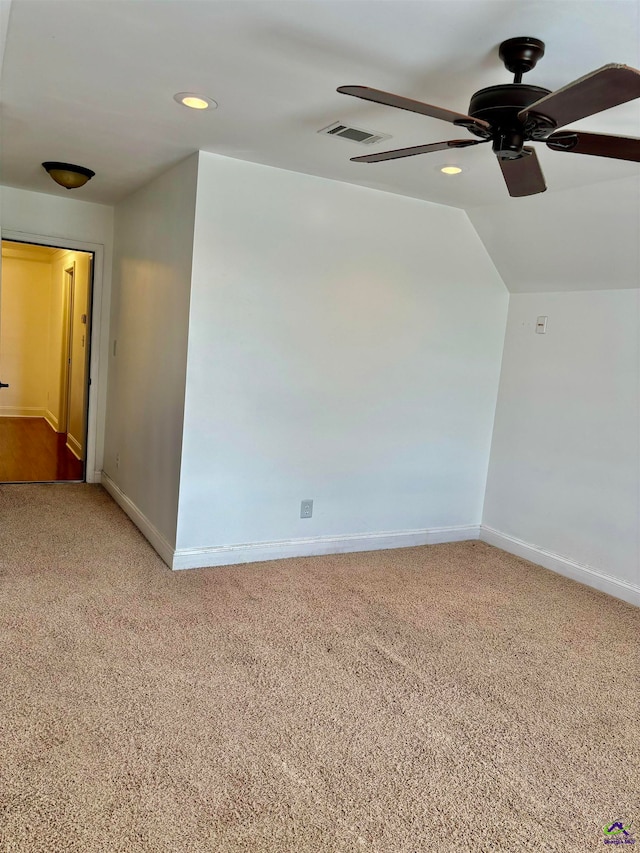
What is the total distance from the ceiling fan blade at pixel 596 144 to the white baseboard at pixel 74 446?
5265 millimetres

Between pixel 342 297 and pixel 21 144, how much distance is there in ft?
6.86

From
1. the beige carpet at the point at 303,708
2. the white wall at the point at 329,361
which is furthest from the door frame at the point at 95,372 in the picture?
the white wall at the point at 329,361

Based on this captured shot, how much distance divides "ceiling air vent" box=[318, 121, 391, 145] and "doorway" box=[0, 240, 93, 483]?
10.8 feet

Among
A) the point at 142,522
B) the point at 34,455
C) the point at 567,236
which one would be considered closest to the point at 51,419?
the point at 34,455

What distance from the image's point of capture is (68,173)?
12.8ft

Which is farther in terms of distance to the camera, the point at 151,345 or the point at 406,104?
the point at 151,345

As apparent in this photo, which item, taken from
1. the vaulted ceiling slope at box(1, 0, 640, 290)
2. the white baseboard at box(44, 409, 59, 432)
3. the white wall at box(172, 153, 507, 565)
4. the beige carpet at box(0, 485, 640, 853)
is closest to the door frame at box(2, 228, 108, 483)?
the vaulted ceiling slope at box(1, 0, 640, 290)

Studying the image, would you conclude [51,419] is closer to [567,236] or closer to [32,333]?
[32,333]

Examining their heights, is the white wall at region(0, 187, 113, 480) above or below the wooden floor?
above

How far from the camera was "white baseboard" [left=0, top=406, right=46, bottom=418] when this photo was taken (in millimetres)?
8336

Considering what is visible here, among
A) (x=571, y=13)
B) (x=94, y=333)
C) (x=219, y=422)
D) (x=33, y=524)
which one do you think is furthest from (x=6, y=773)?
(x=94, y=333)

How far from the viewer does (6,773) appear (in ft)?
6.26

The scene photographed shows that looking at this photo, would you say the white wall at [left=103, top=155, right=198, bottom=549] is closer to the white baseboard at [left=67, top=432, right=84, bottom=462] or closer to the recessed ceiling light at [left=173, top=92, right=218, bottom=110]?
the recessed ceiling light at [left=173, top=92, right=218, bottom=110]

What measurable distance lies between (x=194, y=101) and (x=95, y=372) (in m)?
3.29
